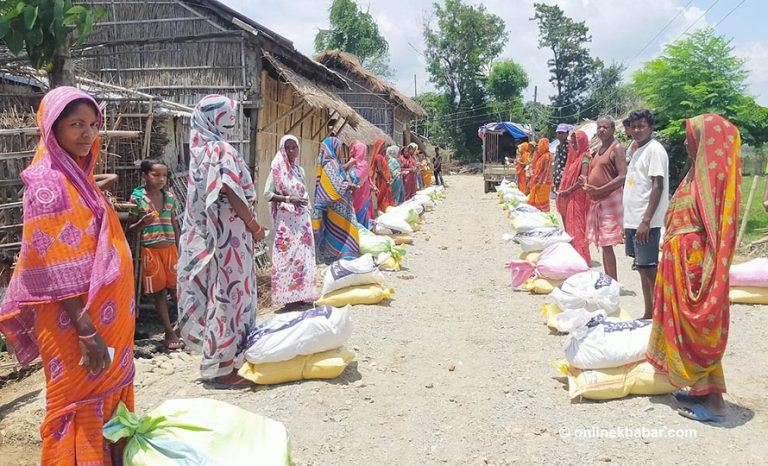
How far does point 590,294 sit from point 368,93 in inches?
692

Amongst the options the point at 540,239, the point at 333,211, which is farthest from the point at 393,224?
the point at 540,239

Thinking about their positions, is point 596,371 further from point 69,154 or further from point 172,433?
point 69,154

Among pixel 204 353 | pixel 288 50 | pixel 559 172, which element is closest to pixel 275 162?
pixel 204 353

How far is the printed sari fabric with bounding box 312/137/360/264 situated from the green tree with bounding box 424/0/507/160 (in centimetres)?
3368

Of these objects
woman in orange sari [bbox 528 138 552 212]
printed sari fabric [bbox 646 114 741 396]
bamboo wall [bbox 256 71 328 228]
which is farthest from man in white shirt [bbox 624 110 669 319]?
woman in orange sari [bbox 528 138 552 212]

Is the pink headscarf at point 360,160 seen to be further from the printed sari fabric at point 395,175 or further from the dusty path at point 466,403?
the printed sari fabric at point 395,175

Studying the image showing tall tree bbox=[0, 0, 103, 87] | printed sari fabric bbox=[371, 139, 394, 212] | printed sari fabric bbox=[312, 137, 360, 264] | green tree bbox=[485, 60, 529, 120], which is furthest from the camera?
green tree bbox=[485, 60, 529, 120]

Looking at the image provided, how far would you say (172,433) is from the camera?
224 centimetres

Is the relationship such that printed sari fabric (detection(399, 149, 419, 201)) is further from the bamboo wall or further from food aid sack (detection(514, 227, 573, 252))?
food aid sack (detection(514, 227, 573, 252))

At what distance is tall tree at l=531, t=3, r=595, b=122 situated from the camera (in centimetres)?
4475

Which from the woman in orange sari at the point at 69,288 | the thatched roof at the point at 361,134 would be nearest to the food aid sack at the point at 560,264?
the woman in orange sari at the point at 69,288

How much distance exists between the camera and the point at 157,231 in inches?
189

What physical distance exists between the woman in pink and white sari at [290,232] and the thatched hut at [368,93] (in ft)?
50.0

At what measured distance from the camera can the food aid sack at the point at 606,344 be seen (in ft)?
11.5
